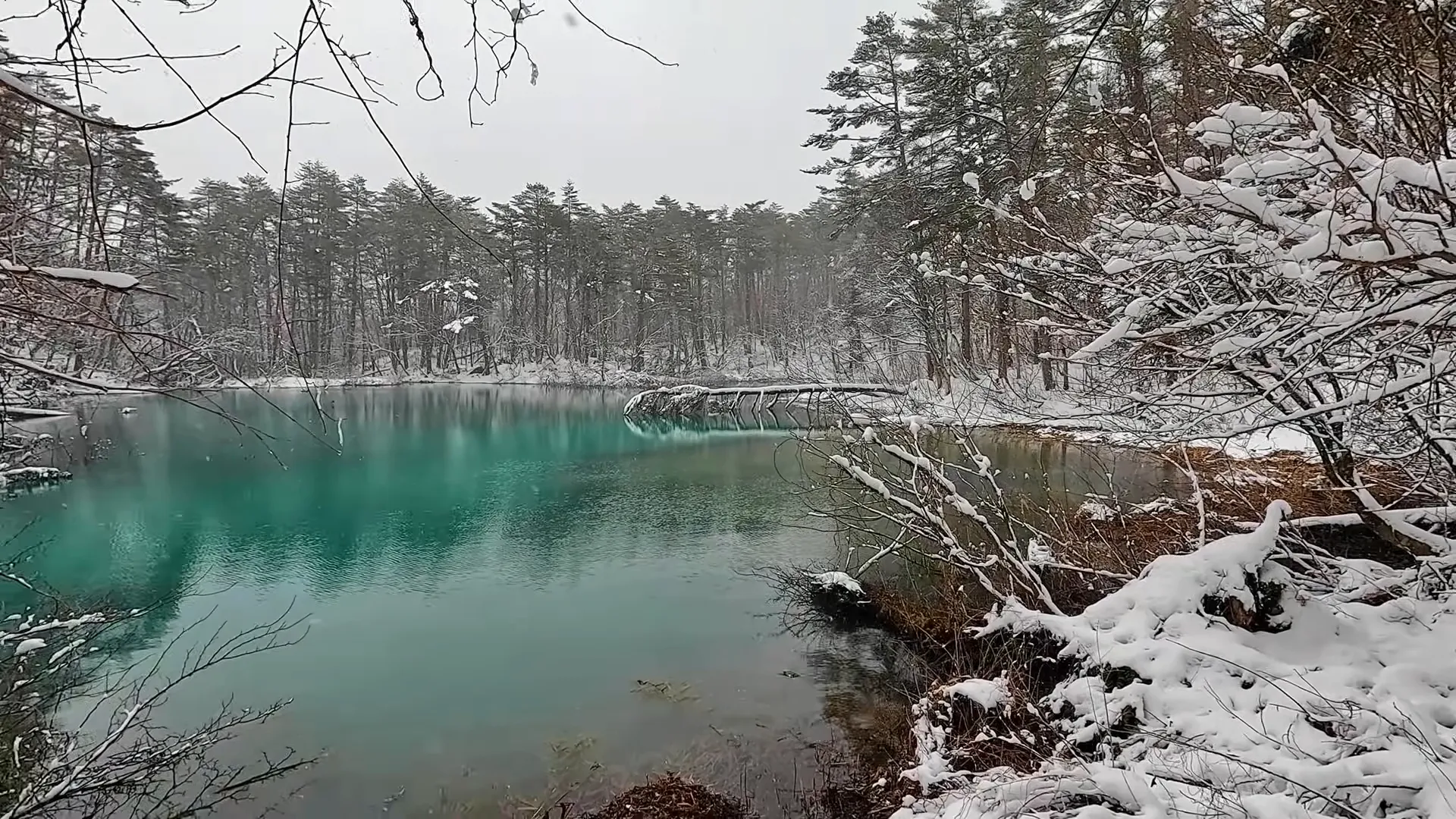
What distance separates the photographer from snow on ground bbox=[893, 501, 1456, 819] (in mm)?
2621

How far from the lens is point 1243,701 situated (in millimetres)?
3465

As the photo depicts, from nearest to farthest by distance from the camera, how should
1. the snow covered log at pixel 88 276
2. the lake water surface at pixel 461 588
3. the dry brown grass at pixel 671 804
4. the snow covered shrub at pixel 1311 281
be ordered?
the snow covered log at pixel 88 276
the snow covered shrub at pixel 1311 281
the dry brown grass at pixel 671 804
the lake water surface at pixel 461 588

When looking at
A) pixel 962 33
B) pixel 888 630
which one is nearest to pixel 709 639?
pixel 888 630

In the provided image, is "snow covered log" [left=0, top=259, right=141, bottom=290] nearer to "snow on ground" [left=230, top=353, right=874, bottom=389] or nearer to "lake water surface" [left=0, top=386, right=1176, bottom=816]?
"lake water surface" [left=0, top=386, right=1176, bottom=816]

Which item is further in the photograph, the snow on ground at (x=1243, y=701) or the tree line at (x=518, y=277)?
the tree line at (x=518, y=277)

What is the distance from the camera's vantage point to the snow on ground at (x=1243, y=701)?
2.62 metres

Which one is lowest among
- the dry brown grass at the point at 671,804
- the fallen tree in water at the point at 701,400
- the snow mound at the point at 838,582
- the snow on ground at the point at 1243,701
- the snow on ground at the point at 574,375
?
the dry brown grass at the point at 671,804

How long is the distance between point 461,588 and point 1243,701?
778cm

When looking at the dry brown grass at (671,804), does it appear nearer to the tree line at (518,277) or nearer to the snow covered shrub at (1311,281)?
the snow covered shrub at (1311,281)

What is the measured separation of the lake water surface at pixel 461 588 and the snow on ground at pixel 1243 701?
2.03 meters

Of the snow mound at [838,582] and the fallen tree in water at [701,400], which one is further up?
the fallen tree in water at [701,400]

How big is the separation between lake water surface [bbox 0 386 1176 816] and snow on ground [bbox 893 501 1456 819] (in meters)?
2.03

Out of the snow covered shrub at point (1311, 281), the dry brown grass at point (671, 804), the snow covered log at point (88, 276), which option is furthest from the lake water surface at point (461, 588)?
the snow covered shrub at point (1311, 281)

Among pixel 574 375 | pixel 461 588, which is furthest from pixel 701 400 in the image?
pixel 574 375
